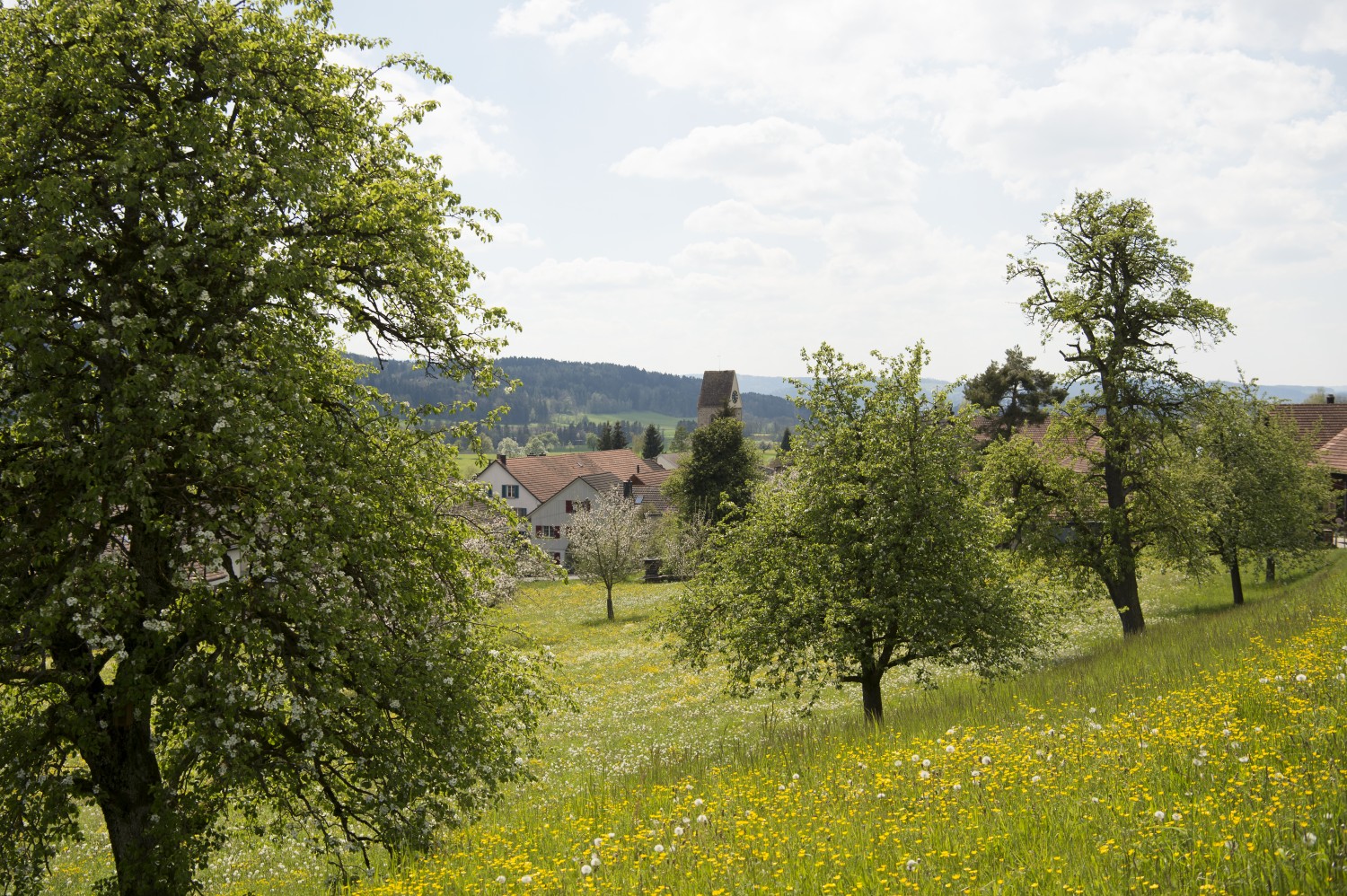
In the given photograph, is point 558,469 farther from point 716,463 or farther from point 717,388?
point 716,463

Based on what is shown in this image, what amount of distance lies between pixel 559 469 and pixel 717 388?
30425mm

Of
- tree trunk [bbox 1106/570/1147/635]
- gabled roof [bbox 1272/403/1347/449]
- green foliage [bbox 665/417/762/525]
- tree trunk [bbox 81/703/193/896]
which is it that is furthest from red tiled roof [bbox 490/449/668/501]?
tree trunk [bbox 81/703/193/896]

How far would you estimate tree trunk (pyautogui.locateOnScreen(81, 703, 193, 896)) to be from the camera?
926cm

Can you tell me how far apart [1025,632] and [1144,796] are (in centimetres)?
1061

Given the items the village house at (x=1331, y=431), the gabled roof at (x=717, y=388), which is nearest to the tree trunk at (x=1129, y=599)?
the village house at (x=1331, y=431)

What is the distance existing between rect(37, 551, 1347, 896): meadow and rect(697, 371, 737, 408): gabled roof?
105m

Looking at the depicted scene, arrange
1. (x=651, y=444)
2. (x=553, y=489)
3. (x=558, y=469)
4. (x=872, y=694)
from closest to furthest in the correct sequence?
1. (x=872, y=694)
2. (x=553, y=489)
3. (x=558, y=469)
4. (x=651, y=444)

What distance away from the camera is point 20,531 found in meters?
8.82

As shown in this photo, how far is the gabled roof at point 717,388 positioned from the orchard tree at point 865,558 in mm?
100692

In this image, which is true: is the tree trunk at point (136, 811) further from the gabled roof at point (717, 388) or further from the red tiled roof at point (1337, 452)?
the gabled roof at point (717, 388)

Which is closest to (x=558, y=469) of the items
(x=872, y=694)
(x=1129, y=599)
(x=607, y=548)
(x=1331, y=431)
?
(x=607, y=548)

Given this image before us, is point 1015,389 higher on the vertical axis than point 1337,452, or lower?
higher

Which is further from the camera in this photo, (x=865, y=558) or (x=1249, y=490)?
(x=1249, y=490)

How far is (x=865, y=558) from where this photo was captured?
55.8 feet
